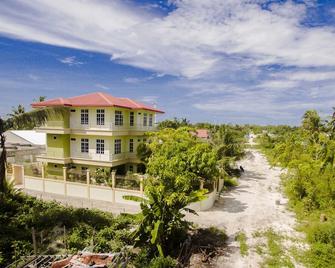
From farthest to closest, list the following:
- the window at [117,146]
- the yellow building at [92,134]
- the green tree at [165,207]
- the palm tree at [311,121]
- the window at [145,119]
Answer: the palm tree at [311,121], the window at [145,119], the window at [117,146], the yellow building at [92,134], the green tree at [165,207]

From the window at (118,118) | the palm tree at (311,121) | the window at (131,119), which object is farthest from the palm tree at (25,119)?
the palm tree at (311,121)

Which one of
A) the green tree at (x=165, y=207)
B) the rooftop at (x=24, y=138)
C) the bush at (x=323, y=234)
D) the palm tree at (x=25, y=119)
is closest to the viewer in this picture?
the green tree at (x=165, y=207)

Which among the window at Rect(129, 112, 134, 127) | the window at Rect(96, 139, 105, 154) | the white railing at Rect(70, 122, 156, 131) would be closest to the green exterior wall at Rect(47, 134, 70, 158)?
the white railing at Rect(70, 122, 156, 131)

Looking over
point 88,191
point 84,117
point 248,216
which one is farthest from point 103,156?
point 248,216

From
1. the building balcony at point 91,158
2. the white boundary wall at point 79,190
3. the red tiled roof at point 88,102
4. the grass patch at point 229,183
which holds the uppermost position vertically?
the red tiled roof at point 88,102

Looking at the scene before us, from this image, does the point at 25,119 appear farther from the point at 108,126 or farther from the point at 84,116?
the point at 84,116

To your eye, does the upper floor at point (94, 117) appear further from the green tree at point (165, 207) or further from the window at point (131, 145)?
the green tree at point (165, 207)

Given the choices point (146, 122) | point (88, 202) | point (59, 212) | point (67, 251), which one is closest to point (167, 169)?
point (67, 251)

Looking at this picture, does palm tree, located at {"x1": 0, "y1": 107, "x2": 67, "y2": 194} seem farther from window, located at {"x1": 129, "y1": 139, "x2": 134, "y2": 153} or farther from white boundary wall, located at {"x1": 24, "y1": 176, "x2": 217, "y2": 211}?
window, located at {"x1": 129, "y1": 139, "x2": 134, "y2": 153}
